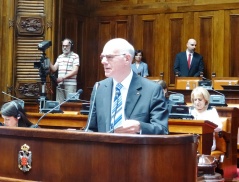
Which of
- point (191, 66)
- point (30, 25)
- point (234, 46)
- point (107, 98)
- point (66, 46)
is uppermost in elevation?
point (30, 25)

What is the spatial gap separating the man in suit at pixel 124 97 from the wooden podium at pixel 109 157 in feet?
1.42

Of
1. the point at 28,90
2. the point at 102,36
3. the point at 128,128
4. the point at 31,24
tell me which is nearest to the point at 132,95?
the point at 128,128

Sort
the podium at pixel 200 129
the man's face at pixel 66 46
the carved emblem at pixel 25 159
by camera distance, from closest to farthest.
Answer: the carved emblem at pixel 25 159
the podium at pixel 200 129
the man's face at pixel 66 46

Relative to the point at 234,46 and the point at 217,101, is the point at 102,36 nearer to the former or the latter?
the point at 234,46

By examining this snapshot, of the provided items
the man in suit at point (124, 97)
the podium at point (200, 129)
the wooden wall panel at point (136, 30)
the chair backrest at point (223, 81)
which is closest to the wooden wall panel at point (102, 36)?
the wooden wall panel at point (136, 30)

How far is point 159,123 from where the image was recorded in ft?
9.10

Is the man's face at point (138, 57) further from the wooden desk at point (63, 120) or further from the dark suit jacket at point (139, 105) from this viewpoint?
the dark suit jacket at point (139, 105)

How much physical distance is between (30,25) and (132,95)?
6.21 m

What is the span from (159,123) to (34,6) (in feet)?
21.2

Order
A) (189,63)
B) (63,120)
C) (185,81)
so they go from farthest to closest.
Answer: (189,63)
(185,81)
(63,120)

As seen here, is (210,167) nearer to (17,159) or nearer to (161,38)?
(17,159)

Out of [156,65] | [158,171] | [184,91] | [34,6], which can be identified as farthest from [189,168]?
[156,65]

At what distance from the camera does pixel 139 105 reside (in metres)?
2.84

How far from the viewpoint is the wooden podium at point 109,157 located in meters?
2.18
